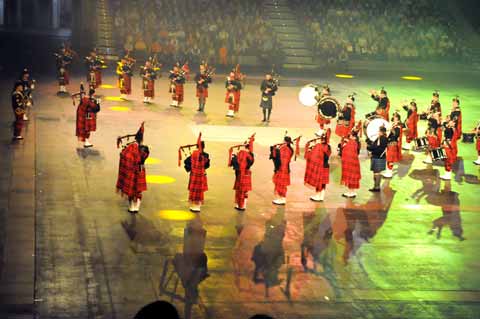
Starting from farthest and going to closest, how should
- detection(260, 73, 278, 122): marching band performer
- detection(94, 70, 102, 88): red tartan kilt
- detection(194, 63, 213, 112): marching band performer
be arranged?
detection(94, 70, 102, 88): red tartan kilt < detection(194, 63, 213, 112): marching band performer < detection(260, 73, 278, 122): marching band performer

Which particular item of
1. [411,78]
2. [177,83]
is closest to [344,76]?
[411,78]

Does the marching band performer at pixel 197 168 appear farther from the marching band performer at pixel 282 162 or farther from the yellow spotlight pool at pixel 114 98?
the yellow spotlight pool at pixel 114 98

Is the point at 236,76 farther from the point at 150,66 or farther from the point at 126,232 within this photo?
the point at 126,232

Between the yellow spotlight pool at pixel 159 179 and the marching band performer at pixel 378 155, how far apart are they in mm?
4850

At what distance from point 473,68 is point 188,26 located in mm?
15549

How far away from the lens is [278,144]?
18.9m

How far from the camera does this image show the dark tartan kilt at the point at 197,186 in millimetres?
17672

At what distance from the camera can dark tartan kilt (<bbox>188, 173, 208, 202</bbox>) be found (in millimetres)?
17672

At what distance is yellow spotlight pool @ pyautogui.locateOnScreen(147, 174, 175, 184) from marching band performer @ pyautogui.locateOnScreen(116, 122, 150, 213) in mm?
2377

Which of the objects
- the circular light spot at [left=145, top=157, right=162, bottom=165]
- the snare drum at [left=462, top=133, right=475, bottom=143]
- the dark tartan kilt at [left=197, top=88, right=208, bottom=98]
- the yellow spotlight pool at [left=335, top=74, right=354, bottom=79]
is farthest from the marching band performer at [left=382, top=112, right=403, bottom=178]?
the yellow spotlight pool at [left=335, top=74, right=354, bottom=79]

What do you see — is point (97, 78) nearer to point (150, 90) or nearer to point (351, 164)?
point (150, 90)

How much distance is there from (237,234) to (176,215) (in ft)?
5.28

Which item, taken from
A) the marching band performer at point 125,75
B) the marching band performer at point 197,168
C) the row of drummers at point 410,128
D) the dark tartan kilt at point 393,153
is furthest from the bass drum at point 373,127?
the marching band performer at point 125,75

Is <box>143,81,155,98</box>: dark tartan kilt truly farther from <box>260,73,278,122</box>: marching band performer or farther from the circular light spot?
the circular light spot
